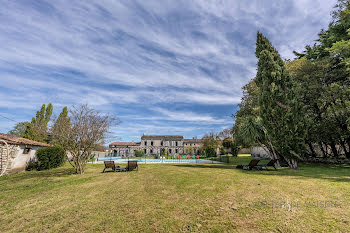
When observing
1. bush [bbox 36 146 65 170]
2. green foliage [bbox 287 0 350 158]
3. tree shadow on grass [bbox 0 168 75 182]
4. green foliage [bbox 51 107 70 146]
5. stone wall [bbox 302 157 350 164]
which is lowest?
tree shadow on grass [bbox 0 168 75 182]

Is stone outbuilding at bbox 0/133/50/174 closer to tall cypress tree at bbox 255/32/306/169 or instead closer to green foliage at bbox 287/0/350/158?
tall cypress tree at bbox 255/32/306/169

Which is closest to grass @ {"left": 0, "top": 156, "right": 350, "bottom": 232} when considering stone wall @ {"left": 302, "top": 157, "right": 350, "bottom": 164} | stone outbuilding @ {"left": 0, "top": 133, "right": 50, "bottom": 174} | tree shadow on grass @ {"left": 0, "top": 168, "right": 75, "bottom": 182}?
tree shadow on grass @ {"left": 0, "top": 168, "right": 75, "bottom": 182}

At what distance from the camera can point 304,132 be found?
1216 cm

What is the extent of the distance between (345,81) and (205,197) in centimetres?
1915

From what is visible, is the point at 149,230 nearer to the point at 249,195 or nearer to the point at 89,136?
the point at 249,195

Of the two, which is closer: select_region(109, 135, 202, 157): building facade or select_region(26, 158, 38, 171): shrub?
select_region(26, 158, 38, 171): shrub

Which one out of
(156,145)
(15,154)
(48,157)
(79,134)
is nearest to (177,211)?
(79,134)

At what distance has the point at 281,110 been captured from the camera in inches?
475

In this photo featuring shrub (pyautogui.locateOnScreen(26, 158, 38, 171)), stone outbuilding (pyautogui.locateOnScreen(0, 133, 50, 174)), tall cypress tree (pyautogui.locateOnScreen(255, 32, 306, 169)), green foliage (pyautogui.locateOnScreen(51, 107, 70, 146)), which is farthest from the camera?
shrub (pyautogui.locateOnScreen(26, 158, 38, 171))

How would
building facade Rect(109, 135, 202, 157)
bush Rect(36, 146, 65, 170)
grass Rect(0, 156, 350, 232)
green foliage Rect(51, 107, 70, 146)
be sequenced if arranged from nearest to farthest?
grass Rect(0, 156, 350, 232) → green foliage Rect(51, 107, 70, 146) → bush Rect(36, 146, 65, 170) → building facade Rect(109, 135, 202, 157)

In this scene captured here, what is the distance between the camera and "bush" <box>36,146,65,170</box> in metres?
12.9

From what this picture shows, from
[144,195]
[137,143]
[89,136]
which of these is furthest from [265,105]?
[137,143]

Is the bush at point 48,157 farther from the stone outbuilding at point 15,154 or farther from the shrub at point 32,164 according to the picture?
the stone outbuilding at point 15,154

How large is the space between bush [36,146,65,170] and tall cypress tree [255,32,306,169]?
19070mm
